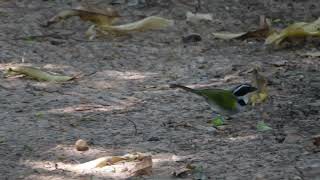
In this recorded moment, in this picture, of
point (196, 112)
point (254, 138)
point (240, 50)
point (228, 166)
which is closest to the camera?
point (228, 166)

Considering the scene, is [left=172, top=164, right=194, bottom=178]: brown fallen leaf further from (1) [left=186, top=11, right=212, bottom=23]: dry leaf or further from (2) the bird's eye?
(1) [left=186, top=11, right=212, bottom=23]: dry leaf

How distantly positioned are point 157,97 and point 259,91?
788 mm

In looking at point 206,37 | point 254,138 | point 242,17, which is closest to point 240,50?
point 206,37

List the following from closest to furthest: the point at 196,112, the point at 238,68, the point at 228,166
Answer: the point at 228,166, the point at 196,112, the point at 238,68

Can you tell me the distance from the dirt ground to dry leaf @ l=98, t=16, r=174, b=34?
0.26ft

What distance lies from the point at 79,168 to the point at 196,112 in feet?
4.58

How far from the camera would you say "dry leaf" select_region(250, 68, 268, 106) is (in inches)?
243

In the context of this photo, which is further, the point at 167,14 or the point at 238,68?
the point at 167,14

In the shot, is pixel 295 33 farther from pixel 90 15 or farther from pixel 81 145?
pixel 81 145

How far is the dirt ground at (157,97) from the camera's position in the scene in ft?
16.5

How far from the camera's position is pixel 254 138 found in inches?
213

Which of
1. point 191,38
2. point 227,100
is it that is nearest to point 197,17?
point 191,38

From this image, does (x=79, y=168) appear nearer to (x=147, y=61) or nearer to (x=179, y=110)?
(x=179, y=110)

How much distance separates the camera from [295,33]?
7.92 metres
